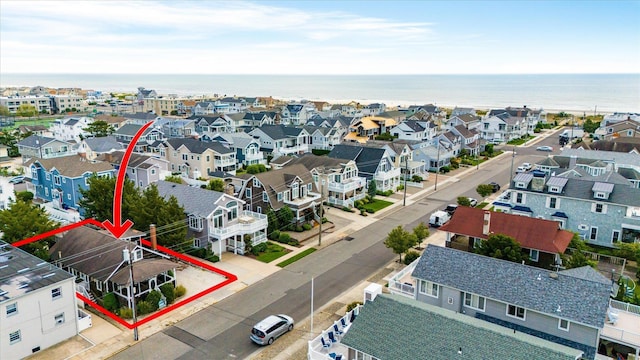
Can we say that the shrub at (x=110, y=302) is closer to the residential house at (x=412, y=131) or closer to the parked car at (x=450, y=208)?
the parked car at (x=450, y=208)

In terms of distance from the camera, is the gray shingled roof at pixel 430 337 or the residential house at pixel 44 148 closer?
the gray shingled roof at pixel 430 337

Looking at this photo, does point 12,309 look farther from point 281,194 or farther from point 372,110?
point 372,110

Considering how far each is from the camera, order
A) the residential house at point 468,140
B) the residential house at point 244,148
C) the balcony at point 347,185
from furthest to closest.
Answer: the residential house at point 468,140
the residential house at point 244,148
the balcony at point 347,185

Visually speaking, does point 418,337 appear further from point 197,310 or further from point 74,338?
point 74,338

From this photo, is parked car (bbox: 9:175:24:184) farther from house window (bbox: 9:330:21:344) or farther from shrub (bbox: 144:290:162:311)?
house window (bbox: 9:330:21:344)

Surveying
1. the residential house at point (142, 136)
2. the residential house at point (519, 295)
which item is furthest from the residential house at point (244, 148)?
the residential house at point (519, 295)

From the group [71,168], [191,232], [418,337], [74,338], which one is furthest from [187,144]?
[418,337]

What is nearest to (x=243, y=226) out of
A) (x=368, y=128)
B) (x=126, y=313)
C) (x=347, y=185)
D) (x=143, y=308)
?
(x=143, y=308)

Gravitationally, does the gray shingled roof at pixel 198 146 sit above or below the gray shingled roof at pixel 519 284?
above
